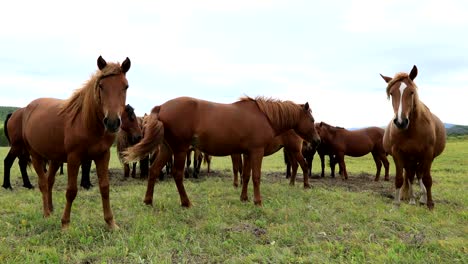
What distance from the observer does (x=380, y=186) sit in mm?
10703

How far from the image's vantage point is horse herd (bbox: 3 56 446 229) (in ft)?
16.1

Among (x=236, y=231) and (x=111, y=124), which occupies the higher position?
(x=111, y=124)

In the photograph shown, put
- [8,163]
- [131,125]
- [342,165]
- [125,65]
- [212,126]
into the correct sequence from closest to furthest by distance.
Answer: [125,65]
[212,126]
[8,163]
[131,125]
[342,165]

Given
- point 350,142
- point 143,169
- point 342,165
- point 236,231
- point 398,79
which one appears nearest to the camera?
point 236,231

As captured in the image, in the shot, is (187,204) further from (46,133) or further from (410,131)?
(410,131)

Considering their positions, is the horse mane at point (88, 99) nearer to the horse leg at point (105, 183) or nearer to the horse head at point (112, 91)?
the horse head at point (112, 91)

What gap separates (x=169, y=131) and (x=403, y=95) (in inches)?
173

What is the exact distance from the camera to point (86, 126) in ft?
16.0

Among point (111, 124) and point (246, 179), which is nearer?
point (111, 124)

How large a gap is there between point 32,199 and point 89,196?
3.70 ft

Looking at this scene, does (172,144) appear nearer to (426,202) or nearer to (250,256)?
(250,256)

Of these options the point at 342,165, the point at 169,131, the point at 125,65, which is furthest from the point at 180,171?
the point at 342,165

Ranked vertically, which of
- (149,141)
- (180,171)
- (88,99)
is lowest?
(180,171)

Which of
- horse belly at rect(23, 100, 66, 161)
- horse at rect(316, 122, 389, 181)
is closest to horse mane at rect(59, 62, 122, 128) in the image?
horse belly at rect(23, 100, 66, 161)
